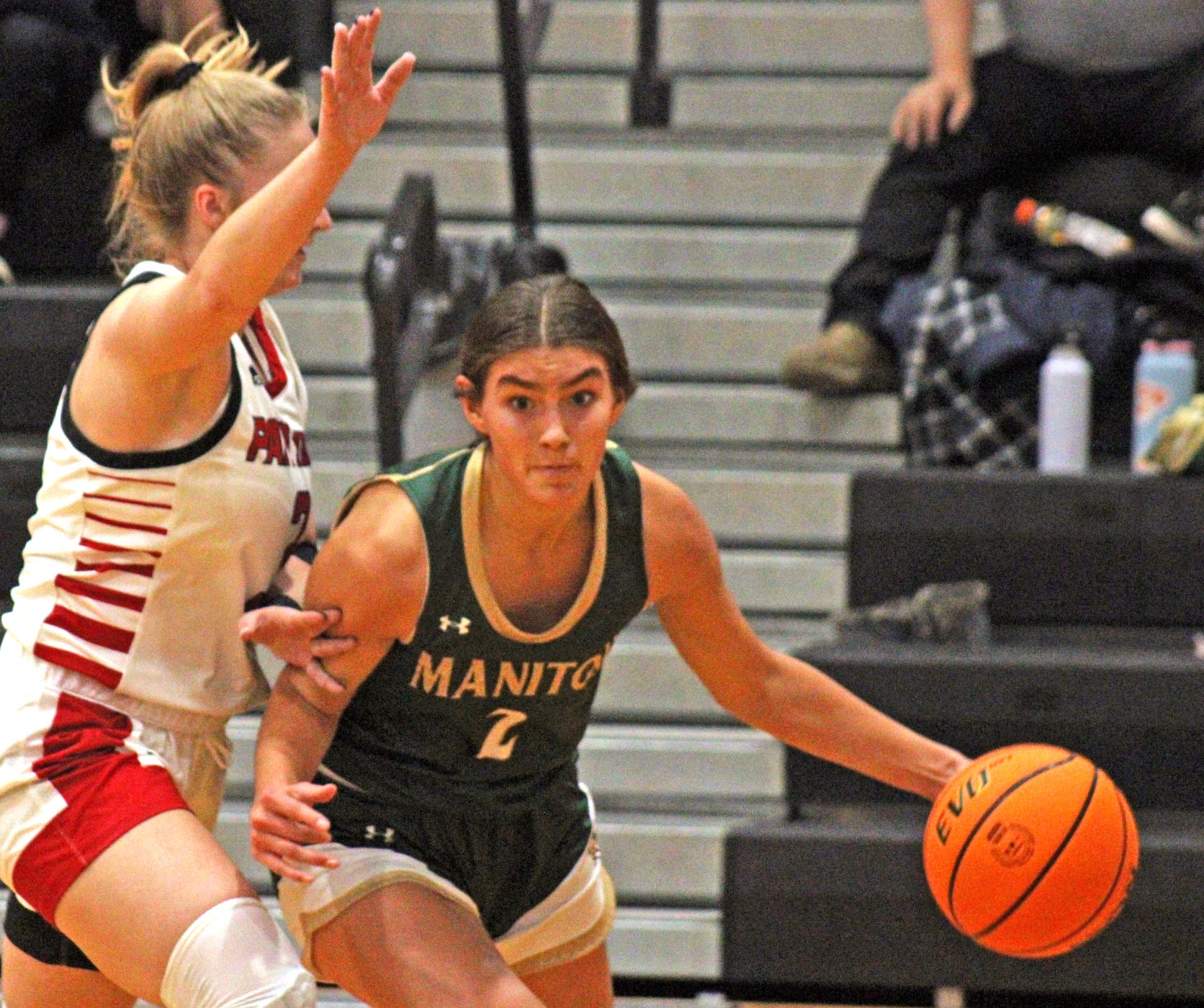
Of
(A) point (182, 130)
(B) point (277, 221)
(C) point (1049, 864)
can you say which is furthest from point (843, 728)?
(A) point (182, 130)

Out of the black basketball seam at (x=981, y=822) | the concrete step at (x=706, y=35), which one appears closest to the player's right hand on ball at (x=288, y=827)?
the black basketball seam at (x=981, y=822)

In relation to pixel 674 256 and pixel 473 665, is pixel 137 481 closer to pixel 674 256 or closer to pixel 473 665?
pixel 473 665

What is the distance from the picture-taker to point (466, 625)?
2.47 meters

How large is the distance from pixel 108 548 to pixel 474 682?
19.3 inches

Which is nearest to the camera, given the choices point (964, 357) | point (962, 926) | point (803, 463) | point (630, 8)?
point (962, 926)

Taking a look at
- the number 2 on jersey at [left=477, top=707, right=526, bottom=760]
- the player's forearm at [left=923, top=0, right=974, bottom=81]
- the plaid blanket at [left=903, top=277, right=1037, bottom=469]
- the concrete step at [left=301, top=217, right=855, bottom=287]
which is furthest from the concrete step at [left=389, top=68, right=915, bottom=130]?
the number 2 on jersey at [left=477, top=707, right=526, bottom=760]

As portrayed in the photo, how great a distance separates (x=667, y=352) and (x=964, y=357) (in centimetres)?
86

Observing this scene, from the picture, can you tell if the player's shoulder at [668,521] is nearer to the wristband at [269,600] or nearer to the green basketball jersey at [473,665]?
the green basketball jersey at [473,665]

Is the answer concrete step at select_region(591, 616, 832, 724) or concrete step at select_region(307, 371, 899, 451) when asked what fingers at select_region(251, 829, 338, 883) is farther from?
concrete step at select_region(307, 371, 899, 451)

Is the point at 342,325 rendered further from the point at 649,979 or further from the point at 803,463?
the point at 649,979

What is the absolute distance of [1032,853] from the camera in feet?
8.50

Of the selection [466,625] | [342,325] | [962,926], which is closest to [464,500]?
[466,625]

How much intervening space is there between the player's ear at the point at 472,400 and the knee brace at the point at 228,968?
0.66 m

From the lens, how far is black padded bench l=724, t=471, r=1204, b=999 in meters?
3.81
